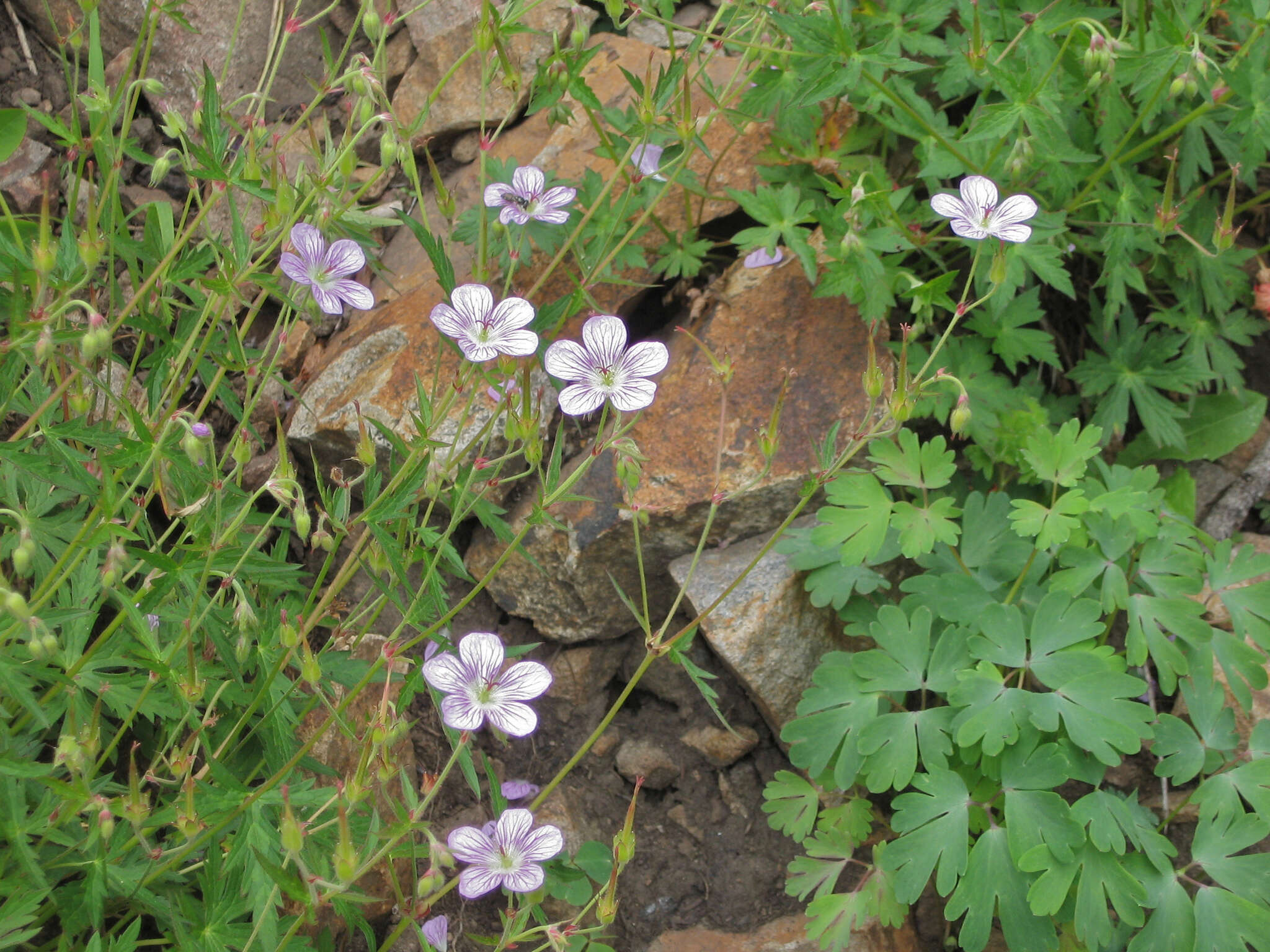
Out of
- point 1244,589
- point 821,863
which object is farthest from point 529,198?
point 1244,589

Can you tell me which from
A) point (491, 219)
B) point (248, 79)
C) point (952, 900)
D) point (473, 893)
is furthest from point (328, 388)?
point (952, 900)

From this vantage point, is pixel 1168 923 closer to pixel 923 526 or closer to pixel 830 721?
pixel 830 721

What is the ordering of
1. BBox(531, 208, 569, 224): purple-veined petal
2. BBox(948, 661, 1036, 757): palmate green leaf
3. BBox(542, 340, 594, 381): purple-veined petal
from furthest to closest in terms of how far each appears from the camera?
BBox(531, 208, 569, 224): purple-veined petal < BBox(948, 661, 1036, 757): palmate green leaf < BBox(542, 340, 594, 381): purple-veined petal

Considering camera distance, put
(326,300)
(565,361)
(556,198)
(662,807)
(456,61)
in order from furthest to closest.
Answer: (456,61) → (662,807) → (556,198) → (326,300) → (565,361)

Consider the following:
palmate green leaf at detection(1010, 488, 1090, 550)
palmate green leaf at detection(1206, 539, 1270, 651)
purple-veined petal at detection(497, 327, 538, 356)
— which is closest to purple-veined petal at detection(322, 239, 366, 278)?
purple-veined petal at detection(497, 327, 538, 356)

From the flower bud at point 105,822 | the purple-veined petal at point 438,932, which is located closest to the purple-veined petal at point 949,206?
the purple-veined petal at point 438,932

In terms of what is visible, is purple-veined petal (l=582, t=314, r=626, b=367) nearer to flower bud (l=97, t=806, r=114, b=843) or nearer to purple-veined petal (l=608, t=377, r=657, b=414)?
purple-veined petal (l=608, t=377, r=657, b=414)
